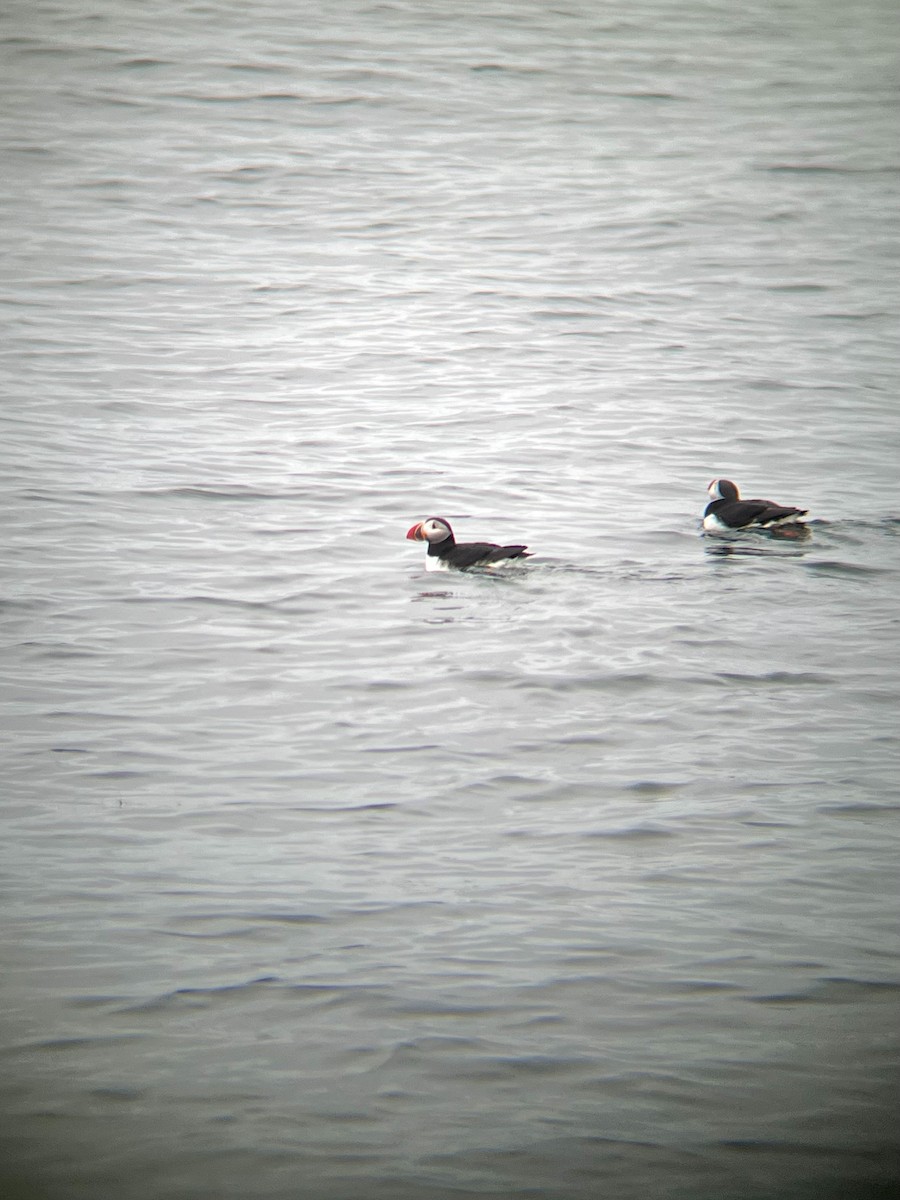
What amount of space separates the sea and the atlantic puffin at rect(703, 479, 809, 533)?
194 millimetres

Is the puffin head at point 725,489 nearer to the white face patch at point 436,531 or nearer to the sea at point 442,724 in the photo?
the sea at point 442,724

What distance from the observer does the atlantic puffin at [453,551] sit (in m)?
10.5

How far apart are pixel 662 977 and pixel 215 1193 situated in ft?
6.14

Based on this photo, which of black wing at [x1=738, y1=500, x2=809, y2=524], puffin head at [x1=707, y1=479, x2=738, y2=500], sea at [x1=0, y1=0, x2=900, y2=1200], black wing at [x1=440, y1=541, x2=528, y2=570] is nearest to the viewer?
sea at [x1=0, y1=0, x2=900, y2=1200]

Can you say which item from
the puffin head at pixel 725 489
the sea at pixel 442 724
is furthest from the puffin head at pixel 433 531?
the puffin head at pixel 725 489

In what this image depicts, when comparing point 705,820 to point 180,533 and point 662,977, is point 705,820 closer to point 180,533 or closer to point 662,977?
point 662,977

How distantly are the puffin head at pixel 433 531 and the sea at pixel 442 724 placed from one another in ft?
1.03

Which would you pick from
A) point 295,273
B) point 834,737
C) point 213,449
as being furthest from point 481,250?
point 834,737

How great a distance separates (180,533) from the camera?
11.8 meters

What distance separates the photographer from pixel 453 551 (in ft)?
35.0

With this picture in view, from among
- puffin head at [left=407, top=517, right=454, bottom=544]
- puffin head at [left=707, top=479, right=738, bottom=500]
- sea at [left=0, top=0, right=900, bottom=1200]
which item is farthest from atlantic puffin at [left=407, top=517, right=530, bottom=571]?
puffin head at [left=707, top=479, right=738, bottom=500]

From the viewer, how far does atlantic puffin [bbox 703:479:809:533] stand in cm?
1134

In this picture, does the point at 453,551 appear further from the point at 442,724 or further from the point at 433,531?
the point at 442,724

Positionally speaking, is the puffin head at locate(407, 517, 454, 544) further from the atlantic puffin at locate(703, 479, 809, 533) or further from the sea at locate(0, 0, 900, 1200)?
the atlantic puffin at locate(703, 479, 809, 533)
